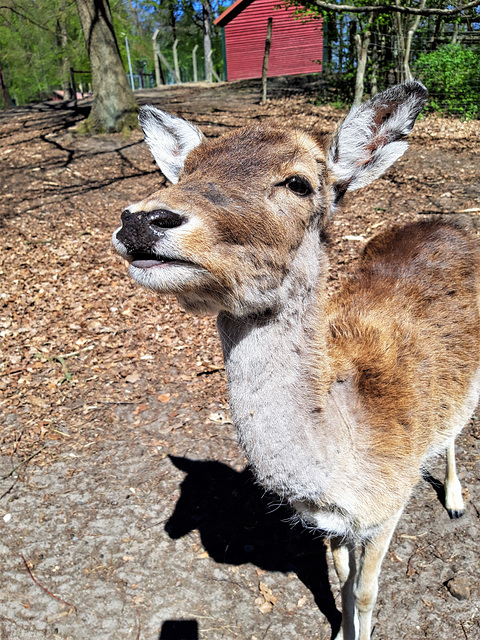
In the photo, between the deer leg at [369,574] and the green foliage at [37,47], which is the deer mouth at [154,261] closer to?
the deer leg at [369,574]

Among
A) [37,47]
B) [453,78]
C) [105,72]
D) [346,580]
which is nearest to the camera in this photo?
[346,580]

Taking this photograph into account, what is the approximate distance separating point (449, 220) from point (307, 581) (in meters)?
2.69

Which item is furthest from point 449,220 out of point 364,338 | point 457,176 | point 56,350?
point 457,176

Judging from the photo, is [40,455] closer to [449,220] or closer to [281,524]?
[281,524]

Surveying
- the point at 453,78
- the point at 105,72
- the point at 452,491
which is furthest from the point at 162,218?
the point at 453,78

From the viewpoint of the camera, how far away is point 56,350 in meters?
5.44

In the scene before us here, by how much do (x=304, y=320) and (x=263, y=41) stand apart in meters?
25.4

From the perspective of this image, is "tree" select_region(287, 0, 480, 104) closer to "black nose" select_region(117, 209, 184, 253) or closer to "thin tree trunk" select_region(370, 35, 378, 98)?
"thin tree trunk" select_region(370, 35, 378, 98)

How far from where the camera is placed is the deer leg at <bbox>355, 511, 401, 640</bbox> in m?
2.49

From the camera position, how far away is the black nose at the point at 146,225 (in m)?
1.65

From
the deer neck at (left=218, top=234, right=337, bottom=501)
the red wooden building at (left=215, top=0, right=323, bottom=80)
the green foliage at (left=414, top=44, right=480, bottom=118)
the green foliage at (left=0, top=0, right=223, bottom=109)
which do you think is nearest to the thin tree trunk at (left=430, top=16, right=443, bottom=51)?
the green foliage at (left=414, top=44, right=480, bottom=118)

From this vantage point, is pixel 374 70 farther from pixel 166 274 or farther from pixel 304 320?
pixel 166 274

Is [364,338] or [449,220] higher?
[449,220]

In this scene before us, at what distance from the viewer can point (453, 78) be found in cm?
992
